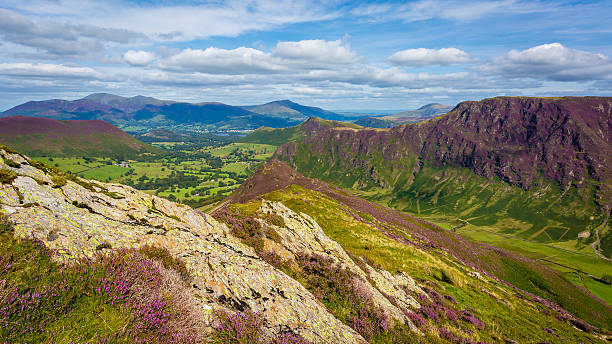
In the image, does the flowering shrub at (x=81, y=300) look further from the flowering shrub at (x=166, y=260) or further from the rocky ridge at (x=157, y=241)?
the flowering shrub at (x=166, y=260)

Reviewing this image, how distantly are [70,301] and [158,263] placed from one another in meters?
3.36

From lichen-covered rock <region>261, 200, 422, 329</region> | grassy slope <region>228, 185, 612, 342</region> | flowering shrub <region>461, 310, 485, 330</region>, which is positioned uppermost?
lichen-covered rock <region>261, 200, 422, 329</region>

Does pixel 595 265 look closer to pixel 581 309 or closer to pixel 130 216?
pixel 581 309

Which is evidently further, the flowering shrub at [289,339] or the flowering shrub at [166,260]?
the flowering shrub at [166,260]

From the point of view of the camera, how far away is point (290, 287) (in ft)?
48.7

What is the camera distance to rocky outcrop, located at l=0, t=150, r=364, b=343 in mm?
9820

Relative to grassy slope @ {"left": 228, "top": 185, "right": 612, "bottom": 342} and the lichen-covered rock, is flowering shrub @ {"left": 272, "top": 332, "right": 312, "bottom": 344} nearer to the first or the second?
the lichen-covered rock

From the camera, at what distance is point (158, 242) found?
1305cm

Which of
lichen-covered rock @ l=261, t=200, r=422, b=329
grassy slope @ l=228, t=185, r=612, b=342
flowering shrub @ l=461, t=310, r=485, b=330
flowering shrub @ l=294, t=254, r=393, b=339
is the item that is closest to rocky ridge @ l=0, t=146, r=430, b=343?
lichen-covered rock @ l=261, t=200, r=422, b=329

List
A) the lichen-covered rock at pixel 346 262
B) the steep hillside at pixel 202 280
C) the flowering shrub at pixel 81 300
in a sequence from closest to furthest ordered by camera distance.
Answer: the flowering shrub at pixel 81 300 → the steep hillside at pixel 202 280 → the lichen-covered rock at pixel 346 262

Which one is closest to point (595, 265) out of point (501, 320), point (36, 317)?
point (501, 320)

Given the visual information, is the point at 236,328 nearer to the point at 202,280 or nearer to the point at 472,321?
the point at 202,280

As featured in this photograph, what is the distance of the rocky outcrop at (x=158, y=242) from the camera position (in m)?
9.82

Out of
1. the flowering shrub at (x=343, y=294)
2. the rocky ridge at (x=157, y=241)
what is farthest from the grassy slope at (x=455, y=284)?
the rocky ridge at (x=157, y=241)
